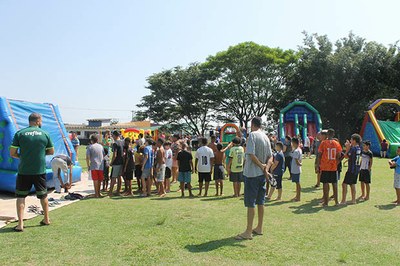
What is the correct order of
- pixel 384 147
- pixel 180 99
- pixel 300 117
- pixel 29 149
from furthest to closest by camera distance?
pixel 180 99
pixel 300 117
pixel 384 147
pixel 29 149

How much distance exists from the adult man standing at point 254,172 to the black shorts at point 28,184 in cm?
359

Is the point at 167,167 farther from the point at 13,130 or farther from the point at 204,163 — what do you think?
the point at 13,130

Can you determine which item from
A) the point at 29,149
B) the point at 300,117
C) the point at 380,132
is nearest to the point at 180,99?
the point at 300,117

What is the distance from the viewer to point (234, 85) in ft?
131

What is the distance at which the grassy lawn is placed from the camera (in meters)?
5.05

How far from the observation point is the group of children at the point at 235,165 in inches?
352

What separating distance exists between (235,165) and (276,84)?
30268mm

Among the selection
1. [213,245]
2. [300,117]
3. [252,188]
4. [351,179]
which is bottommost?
[213,245]

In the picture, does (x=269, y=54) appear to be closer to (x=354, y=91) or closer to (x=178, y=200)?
(x=354, y=91)

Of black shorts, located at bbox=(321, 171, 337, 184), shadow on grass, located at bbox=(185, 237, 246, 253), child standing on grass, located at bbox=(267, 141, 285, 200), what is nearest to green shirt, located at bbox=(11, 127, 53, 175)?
shadow on grass, located at bbox=(185, 237, 246, 253)

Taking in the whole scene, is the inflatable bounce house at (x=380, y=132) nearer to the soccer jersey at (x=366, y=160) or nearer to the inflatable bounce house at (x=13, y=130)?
the soccer jersey at (x=366, y=160)

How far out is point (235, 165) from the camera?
32.7 feet

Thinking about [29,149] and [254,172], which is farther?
[29,149]

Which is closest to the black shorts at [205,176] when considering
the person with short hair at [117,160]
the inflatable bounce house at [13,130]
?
the person with short hair at [117,160]
